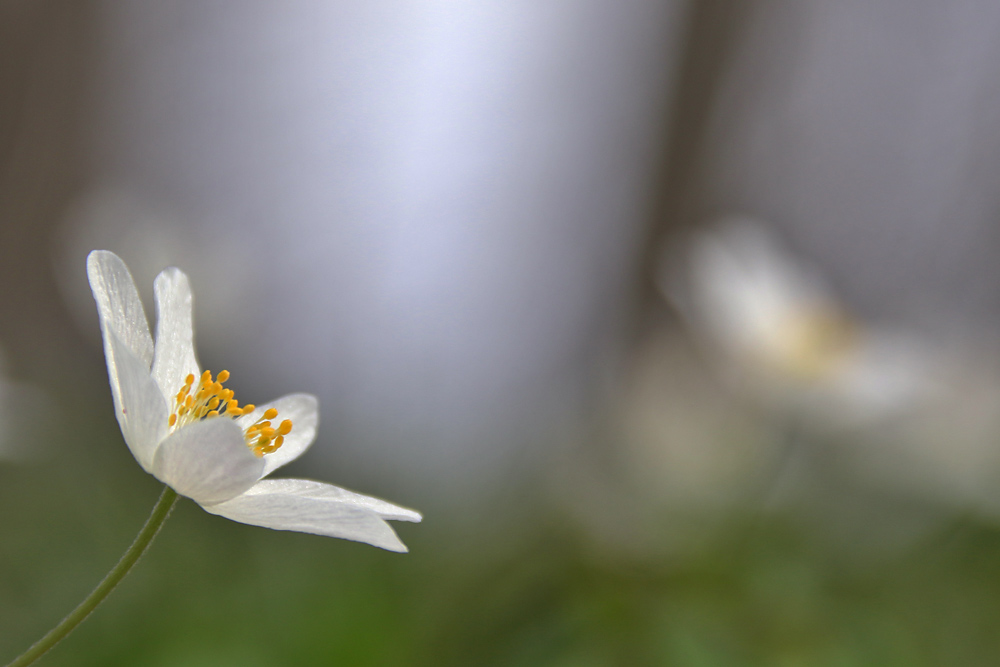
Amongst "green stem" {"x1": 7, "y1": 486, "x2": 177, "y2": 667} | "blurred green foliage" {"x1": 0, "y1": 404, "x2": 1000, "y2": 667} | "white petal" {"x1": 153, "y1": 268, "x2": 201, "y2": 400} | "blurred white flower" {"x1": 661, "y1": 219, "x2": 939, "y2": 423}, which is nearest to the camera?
"green stem" {"x1": 7, "y1": 486, "x2": 177, "y2": 667}

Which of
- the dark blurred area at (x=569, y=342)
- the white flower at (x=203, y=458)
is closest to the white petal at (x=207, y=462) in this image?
the white flower at (x=203, y=458)

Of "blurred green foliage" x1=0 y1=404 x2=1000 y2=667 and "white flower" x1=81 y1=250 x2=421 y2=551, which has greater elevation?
"white flower" x1=81 y1=250 x2=421 y2=551

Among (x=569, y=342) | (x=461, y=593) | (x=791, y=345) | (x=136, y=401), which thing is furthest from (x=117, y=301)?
(x=569, y=342)

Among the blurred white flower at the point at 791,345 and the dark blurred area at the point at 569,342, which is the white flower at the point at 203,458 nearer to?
the dark blurred area at the point at 569,342

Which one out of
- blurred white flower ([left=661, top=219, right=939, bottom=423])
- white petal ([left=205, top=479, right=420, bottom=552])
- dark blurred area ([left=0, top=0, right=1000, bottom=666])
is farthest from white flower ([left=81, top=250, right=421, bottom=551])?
blurred white flower ([left=661, top=219, right=939, bottom=423])

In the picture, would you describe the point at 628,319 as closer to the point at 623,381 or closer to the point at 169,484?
the point at 623,381

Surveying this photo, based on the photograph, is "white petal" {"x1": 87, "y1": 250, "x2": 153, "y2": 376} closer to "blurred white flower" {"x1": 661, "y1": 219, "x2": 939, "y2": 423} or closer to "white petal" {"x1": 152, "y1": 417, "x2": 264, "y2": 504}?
"white petal" {"x1": 152, "y1": 417, "x2": 264, "y2": 504}

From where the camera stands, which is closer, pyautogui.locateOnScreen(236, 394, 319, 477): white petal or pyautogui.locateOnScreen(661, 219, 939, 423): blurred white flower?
pyautogui.locateOnScreen(236, 394, 319, 477): white petal
